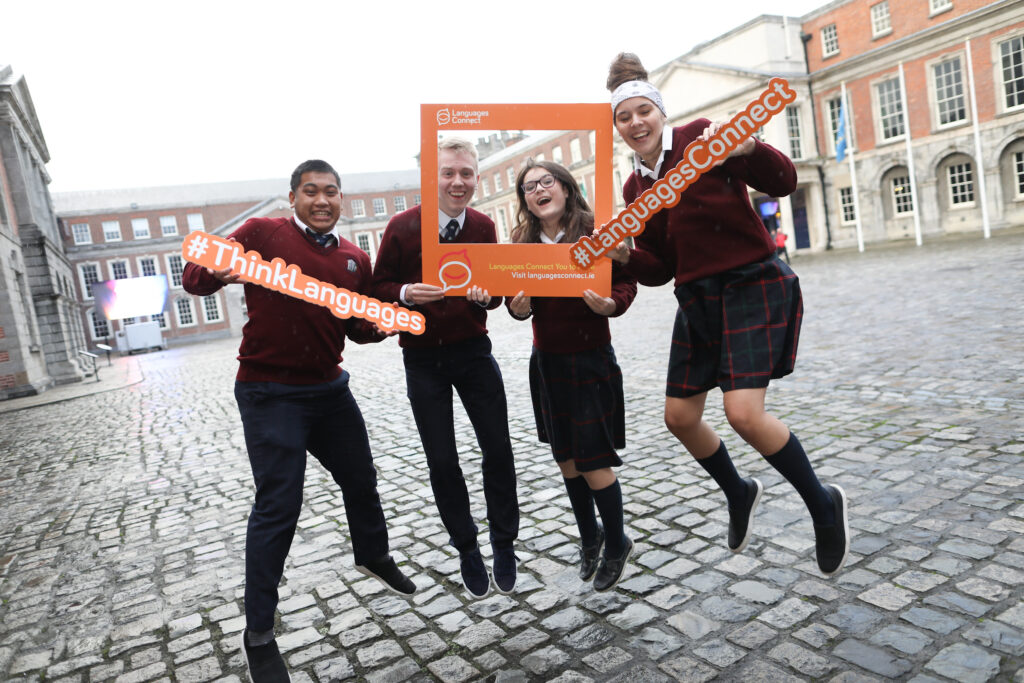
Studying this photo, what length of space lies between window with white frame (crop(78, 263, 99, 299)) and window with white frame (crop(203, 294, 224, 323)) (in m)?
9.62

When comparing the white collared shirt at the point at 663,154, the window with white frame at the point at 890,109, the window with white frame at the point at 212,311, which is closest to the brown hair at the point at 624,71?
the white collared shirt at the point at 663,154

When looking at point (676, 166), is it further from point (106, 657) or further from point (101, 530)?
point (101, 530)

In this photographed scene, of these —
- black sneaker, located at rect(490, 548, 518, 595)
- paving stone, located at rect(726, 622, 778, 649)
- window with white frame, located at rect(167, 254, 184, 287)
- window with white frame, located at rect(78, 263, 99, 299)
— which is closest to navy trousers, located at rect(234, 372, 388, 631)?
black sneaker, located at rect(490, 548, 518, 595)

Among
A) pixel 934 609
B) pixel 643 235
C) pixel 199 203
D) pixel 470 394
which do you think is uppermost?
pixel 199 203

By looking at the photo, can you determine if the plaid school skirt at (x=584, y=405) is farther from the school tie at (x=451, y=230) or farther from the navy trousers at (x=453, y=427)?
the school tie at (x=451, y=230)

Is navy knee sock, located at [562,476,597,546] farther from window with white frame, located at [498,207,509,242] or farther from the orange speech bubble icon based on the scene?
window with white frame, located at [498,207,509,242]

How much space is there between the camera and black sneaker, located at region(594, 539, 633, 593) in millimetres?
3277

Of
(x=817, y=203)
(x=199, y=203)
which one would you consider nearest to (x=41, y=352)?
(x=817, y=203)

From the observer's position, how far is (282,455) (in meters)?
2.80

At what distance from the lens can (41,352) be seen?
21.3 metres

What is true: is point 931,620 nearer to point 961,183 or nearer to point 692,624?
point 692,624

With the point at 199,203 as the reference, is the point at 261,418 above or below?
below

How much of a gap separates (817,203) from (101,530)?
3785cm

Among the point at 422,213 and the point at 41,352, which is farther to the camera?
the point at 41,352
